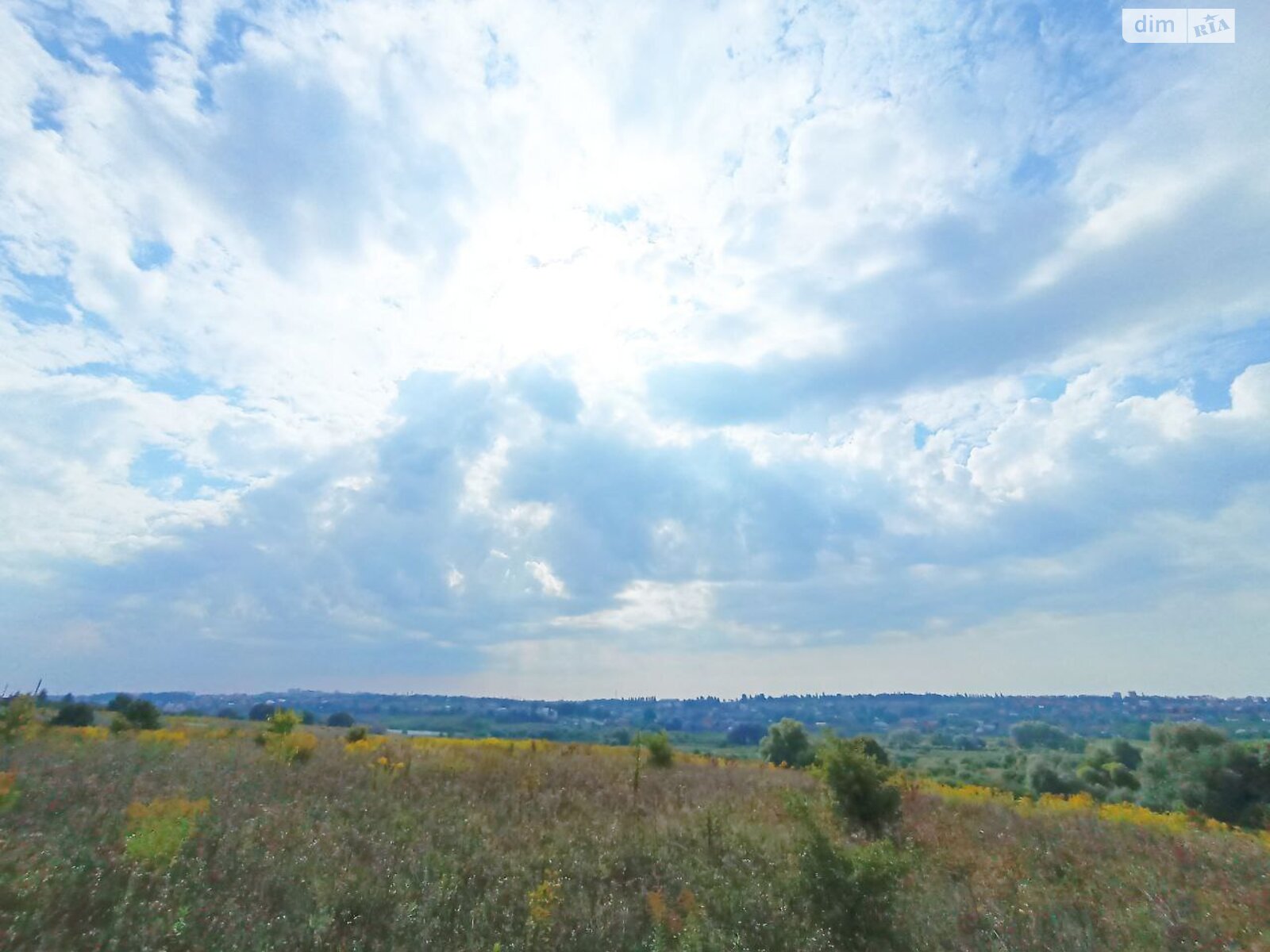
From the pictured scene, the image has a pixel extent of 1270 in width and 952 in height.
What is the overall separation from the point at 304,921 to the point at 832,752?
1009 centimetres

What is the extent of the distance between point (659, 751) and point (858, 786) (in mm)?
9438

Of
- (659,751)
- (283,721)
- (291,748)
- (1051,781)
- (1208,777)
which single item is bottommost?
(1051,781)

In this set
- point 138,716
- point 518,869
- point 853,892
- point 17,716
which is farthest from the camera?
point 138,716

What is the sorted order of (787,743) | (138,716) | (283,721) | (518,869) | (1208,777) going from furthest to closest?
1. (787,743)
2. (138,716)
3. (1208,777)
4. (283,721)
5. (518,869)

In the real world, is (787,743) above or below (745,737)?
above

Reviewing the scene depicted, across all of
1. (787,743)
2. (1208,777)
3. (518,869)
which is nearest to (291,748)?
(518,869)

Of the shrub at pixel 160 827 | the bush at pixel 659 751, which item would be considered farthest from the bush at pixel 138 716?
the bush at pixel 659 751

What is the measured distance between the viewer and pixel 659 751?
2156 centimetres

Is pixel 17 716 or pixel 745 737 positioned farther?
pixel 745 737

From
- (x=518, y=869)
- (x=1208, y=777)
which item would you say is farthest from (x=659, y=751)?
(x=1208, y=777)

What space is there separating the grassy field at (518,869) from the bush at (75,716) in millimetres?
17776

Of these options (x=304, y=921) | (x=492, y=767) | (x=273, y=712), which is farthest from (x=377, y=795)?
(x=273, y=712)

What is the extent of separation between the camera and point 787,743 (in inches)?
1494

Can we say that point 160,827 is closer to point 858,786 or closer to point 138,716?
point 858,786
